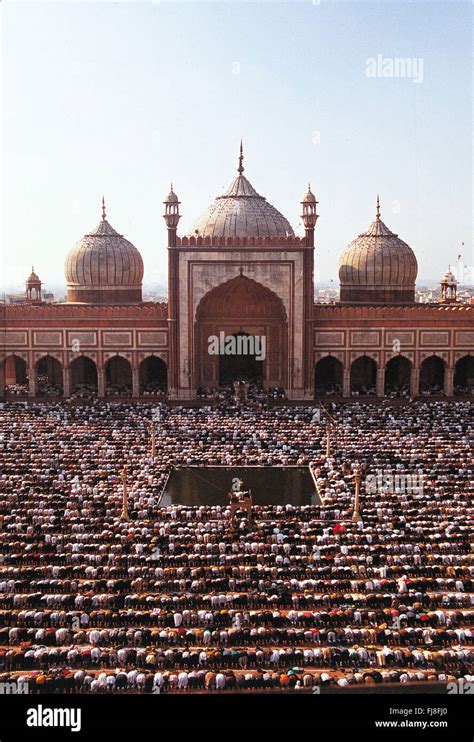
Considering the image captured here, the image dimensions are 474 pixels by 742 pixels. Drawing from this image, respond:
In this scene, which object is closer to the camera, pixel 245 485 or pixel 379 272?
pixel 245 485

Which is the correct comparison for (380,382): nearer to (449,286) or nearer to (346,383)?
(346,383)

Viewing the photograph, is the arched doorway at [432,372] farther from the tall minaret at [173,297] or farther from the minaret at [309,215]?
the tall minaret at [173,297]

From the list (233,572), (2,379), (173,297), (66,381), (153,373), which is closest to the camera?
(233,572)

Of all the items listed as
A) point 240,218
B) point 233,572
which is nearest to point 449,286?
point 240,218

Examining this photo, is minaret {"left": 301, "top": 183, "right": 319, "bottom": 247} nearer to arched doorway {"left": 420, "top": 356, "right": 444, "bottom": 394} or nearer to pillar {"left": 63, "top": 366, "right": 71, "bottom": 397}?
arched doorway {"left": 420, "top": 356, "right": 444, "bottom": 394}

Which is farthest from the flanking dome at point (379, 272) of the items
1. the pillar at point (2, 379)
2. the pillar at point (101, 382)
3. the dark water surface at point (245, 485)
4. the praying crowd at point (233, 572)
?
the pillar at point (2, 379)
